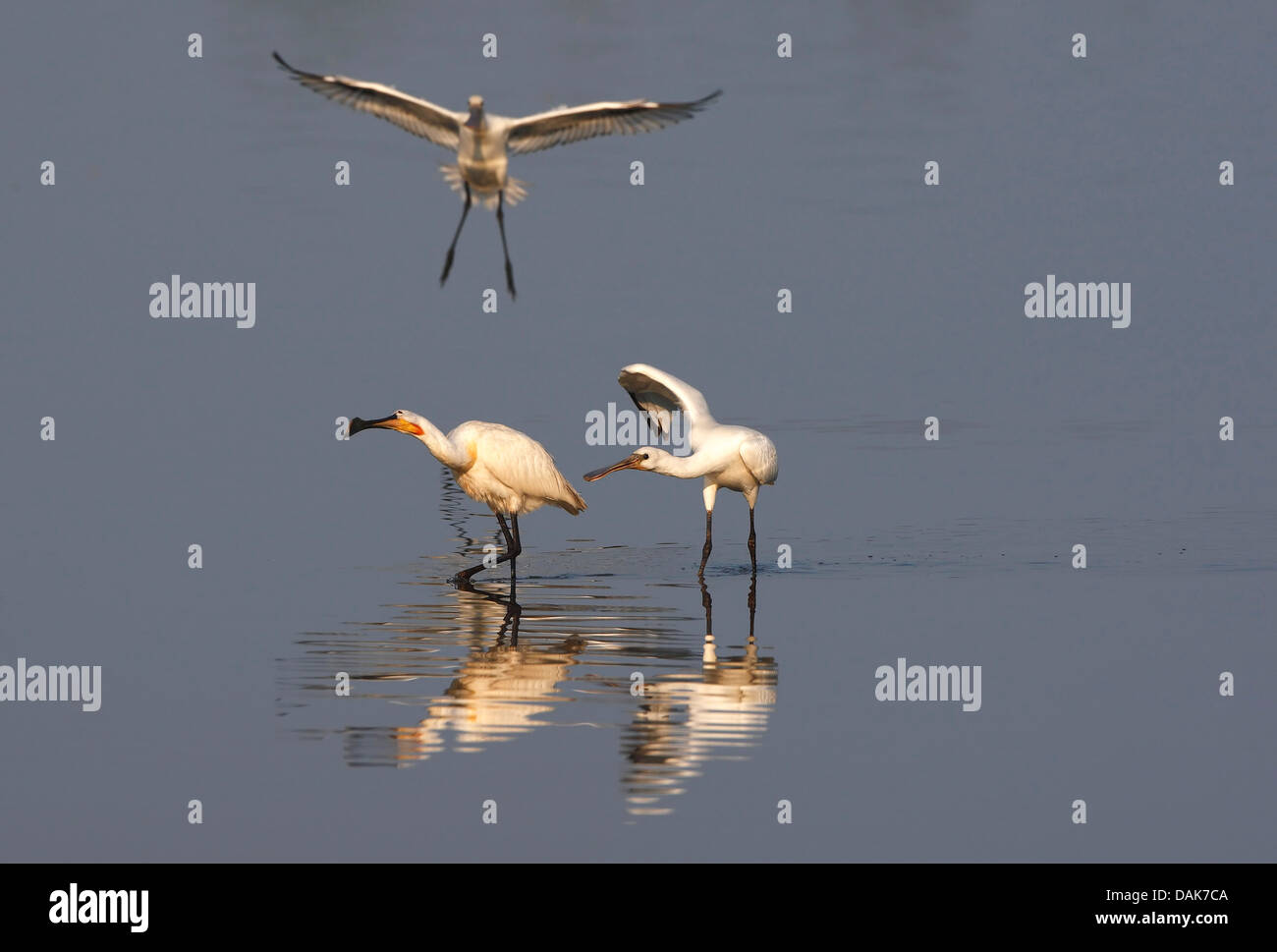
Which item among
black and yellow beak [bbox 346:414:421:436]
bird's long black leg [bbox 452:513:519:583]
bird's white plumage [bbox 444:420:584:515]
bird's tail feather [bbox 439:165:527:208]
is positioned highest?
bird's tail feather [bbox 439:165:527:208]

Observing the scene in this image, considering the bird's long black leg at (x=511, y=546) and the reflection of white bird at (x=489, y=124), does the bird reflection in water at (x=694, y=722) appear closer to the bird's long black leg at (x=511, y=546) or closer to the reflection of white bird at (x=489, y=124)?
the bird's long black leg at (x=511, y=546)

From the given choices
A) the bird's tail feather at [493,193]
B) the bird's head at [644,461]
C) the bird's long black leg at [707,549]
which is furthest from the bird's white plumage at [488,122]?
the bird's long black leg at [707,549]

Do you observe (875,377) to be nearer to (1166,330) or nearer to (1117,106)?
(1166,330)

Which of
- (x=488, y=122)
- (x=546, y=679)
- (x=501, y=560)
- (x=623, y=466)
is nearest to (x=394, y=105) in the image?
(x=488, y=122)

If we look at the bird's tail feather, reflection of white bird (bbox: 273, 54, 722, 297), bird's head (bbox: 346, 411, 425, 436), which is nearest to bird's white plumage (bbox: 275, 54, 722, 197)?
reflection of white bird (bbox: 273, 54, 722, 297)

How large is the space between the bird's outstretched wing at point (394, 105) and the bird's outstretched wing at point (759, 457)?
3962 millimetres

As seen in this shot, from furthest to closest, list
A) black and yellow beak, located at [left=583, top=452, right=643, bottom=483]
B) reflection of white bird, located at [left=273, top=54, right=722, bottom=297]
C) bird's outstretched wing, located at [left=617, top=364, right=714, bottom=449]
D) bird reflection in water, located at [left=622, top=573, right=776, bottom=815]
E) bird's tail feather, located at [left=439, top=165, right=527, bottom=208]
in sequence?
bird's outstretched wing, located at [left=617, top=364, right=714, bottom=449] < black and yellow beak, located at [left=583, top=452, right=643, bottom=483] < bird's tail feather, located at [left=439, top=165, right=527, bottom=208] < reflection of white bird, located at [left=273, top=54, right=722, bottom=297] < bird reflection in water, located at [left=622, top=573, right=776, bottom=815]

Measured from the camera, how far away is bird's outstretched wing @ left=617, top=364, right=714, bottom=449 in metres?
21.4

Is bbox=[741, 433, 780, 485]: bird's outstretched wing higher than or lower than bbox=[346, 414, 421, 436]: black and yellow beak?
lower

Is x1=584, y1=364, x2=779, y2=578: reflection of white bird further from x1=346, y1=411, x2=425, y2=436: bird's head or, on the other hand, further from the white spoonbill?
x1=346, y1=411, x2=425, y2=436: bird's head

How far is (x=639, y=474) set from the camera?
26.0 metres

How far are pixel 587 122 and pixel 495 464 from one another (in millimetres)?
3261

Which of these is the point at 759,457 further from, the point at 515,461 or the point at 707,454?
the point at 515,461

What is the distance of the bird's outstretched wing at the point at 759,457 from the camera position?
69.0ft
